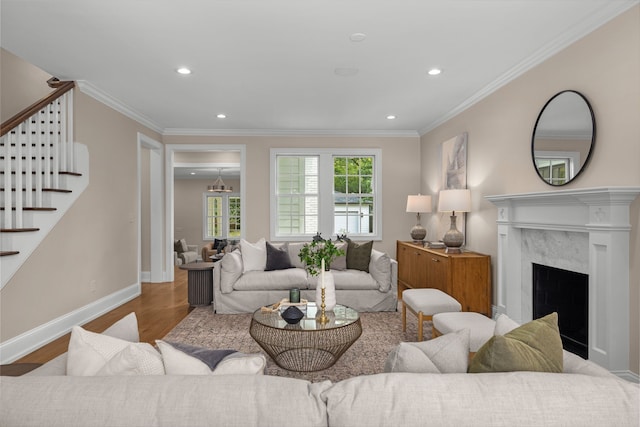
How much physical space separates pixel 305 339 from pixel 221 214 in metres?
8.87

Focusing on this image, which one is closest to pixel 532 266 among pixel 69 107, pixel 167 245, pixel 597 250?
pixel 597 250

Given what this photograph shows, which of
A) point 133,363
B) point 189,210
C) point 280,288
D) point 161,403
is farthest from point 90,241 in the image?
point 189,210

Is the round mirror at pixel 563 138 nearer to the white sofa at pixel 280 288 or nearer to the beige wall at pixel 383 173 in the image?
the white sofa at pixel 280 288

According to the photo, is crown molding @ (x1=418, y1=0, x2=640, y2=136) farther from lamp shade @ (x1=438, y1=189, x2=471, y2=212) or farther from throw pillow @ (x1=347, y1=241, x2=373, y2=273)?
throw pillow @ (x1=347, y1=241, x2=373, y2=273)

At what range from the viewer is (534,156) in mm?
3496

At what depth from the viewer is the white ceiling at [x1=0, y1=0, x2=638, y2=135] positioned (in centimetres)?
270

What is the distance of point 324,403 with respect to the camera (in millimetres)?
1042

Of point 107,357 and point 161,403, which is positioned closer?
point 161,403

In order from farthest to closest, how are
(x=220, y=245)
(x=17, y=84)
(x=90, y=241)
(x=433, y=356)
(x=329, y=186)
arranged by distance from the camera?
(x=220, y=245)
(x=329, y=186)
(x=90, y=241)
(x=17, y=84)
(x=433, y=356)

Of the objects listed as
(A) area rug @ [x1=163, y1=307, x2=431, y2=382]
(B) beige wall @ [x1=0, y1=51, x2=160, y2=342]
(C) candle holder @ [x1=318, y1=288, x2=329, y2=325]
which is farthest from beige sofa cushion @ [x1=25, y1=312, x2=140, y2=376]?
(B) beige wall @ [x1=0, y1=51, x2=160, y2=342]

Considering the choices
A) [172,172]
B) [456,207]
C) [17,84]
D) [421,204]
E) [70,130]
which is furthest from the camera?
[172,172]

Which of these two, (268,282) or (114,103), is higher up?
(114,103)

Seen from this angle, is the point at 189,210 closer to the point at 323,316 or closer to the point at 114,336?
the point at 323,316

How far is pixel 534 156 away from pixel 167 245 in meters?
5.84
